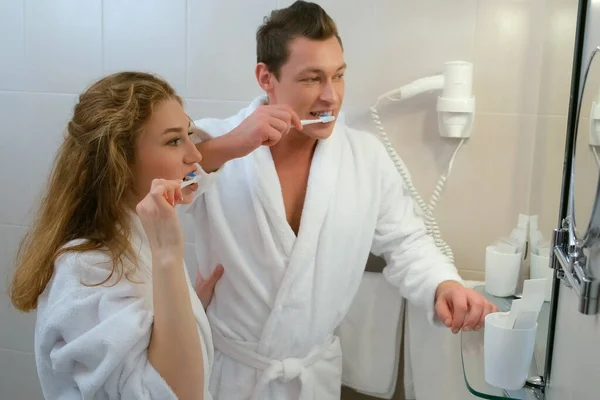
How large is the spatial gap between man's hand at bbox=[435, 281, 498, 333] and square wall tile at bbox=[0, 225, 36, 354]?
1212 mm

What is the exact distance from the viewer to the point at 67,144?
43.0 inches

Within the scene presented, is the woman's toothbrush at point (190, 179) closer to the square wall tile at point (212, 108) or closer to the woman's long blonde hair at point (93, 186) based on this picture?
the woman's long blonde hair at point (93, 186)

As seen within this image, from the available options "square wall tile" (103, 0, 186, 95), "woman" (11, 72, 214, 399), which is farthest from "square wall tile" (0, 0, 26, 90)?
"woman" (11, 72, 214, 399)

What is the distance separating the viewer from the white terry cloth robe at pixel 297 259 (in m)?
1.35

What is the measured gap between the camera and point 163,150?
1.09 m

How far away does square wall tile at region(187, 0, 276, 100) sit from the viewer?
1575mm

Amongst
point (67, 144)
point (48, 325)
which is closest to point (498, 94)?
point (67, 144)

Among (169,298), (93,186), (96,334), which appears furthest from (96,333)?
(93,186)

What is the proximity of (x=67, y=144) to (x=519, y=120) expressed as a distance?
38.0 inches

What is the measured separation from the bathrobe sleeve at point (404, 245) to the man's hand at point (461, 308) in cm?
5

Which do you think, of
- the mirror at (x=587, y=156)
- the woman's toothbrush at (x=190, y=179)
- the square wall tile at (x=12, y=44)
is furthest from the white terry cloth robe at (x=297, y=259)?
the square wall tile at (x=12, y=44)

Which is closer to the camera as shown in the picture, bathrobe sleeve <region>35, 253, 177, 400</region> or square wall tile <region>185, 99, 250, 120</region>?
bathrobe sleeve <region>35, 253, 177, 400</region>

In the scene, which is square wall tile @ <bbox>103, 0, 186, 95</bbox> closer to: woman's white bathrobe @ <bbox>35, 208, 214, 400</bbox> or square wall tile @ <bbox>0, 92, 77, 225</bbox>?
square wall tile @ <bbox>0, 92, 77, 225</bbox>

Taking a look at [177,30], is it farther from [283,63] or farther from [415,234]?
[415,234]
